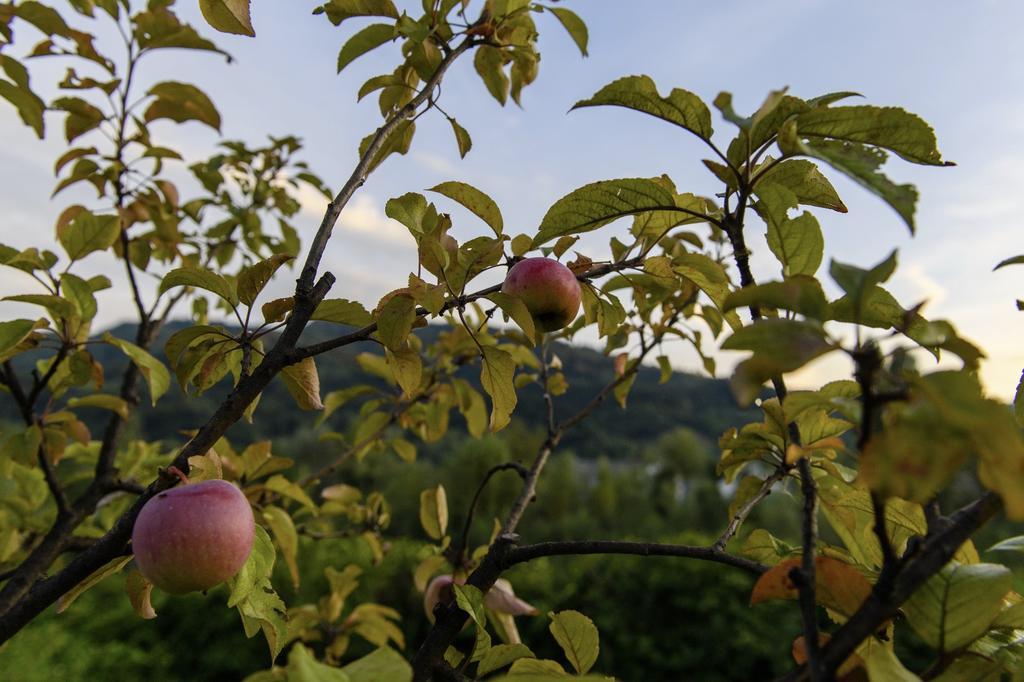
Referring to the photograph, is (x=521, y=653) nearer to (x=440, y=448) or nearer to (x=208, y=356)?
(x=208, y=356)

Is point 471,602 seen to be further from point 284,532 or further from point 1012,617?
point 284,532

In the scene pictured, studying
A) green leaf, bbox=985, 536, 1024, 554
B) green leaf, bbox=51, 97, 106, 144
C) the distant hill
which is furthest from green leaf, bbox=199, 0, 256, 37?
the distant hill

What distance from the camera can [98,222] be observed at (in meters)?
1.20

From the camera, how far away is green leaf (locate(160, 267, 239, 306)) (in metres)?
0.73

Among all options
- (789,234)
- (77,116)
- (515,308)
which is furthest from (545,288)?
(77,116)

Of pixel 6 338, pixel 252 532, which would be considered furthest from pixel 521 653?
pixel 6 338

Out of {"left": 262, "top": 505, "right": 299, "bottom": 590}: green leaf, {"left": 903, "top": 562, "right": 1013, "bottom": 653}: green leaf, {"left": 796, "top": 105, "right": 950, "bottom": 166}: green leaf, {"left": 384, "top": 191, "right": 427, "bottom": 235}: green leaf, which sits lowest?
{"left": 262, "top": 505, "right": 299, "bottom": 590}: green leaf

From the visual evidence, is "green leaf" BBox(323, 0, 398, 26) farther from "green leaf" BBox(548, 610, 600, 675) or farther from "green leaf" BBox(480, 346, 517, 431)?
"green leaf" BBox(548, 610, 600, 675)

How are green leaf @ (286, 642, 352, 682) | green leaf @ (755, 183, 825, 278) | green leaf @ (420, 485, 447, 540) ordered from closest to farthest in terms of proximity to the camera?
green leaf @ (286, 642, 352, 682), green leaf @ (755, 183, 825, 278), green leaf @ (420, 485, 447, 540)

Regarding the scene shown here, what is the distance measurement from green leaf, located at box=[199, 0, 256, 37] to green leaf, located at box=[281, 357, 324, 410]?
1.19 feet

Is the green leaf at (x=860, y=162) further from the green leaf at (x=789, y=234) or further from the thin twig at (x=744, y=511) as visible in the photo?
the thin twig at (x=744, y=511)

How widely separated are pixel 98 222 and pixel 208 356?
0.64 m

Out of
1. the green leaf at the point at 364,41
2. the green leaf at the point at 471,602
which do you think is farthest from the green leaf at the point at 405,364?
the green leaf at the point at 364,41

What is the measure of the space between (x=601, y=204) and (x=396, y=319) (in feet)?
0.78
